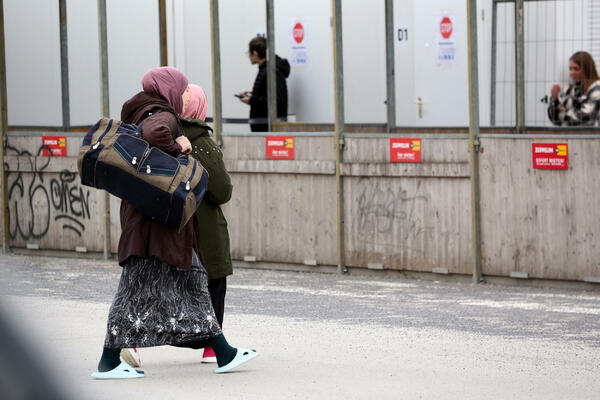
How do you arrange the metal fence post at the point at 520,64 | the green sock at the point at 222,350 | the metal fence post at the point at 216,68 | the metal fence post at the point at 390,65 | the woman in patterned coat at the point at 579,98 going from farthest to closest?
the metal fence post at the point at 216,68 → the metal fence post at the point at 390,65 → the metal fence post at the point at 520,64 → the woman in patterned coat at the point at 579,98 → the green sock at the point at 222,350

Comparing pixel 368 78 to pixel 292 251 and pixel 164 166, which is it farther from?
pixel 164 166

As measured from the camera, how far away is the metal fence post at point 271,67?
1159 cm

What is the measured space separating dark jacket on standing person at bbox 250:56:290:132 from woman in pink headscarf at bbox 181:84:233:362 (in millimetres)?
5248

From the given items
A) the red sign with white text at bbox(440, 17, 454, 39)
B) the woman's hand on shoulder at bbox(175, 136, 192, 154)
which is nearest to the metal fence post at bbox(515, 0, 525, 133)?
the red sign with white text at bbox(440, 17, 454, 39)

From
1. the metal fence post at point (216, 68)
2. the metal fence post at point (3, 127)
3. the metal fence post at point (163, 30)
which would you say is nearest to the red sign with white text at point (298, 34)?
the metal fence post at point (216, 68)

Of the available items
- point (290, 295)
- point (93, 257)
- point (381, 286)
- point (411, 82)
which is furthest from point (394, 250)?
point (93, 257)

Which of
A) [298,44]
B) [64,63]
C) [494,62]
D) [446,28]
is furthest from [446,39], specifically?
[64,63]

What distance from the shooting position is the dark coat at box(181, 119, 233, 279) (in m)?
6.25

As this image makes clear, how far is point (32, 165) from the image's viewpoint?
40.4 feet

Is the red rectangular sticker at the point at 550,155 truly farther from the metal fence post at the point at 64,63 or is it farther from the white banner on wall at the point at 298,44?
the metal fence post at the point at 64,63

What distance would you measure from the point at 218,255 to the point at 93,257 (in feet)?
19.9

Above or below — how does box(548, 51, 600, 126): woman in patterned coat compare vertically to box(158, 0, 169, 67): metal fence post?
below

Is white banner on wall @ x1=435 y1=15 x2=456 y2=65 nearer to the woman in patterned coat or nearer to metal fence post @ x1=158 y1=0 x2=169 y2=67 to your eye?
the woman in patterned coat

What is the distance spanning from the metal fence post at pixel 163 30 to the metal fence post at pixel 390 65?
272cm
